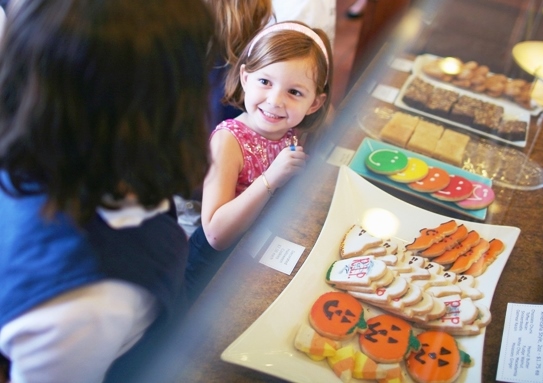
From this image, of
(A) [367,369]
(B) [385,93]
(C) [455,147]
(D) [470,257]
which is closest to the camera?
(A) [367,369]

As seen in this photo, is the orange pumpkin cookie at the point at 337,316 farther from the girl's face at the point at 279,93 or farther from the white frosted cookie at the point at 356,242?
the girl's face at the point at 279,93

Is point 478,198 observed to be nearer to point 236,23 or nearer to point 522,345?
point 522,345

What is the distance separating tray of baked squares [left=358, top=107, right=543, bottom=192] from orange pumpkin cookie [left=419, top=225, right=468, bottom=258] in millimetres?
247

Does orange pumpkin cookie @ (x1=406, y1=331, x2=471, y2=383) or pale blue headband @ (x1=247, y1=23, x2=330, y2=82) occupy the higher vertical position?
pale blue headband @ (x1=247, y1=23, x2=330, y2=82)

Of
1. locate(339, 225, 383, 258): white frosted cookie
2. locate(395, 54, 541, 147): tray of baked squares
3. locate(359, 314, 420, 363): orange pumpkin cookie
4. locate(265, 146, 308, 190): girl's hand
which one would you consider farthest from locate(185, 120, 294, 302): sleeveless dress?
locate(395, 54, 541, 147): tray of baked squares

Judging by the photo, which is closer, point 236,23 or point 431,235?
point 431,235

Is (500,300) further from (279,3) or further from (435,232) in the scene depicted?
(279,3)

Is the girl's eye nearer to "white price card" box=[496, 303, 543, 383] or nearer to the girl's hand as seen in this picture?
the girl's hand

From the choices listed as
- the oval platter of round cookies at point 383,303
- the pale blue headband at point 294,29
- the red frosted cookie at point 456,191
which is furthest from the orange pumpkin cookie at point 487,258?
the pale blue headband at point 294,29

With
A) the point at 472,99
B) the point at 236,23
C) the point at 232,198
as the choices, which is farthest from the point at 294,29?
the point at 472,99

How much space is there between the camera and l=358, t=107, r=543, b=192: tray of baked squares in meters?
1.19

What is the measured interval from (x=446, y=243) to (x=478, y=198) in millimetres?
204

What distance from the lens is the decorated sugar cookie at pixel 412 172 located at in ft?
3.58

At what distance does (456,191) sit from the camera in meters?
1.08
